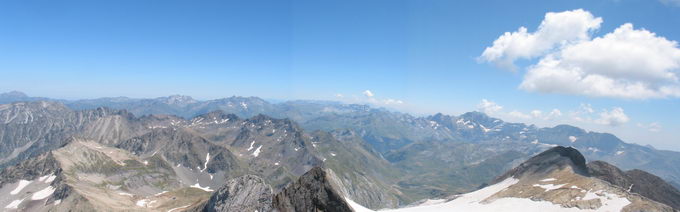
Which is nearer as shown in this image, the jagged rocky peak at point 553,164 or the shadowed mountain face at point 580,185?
the shadowed mountain face at point 580,185

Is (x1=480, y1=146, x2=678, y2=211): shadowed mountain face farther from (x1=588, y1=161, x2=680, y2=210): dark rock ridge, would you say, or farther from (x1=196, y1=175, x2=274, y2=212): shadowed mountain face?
(x1=196, y1=175, x2=274, y2=212): shadowed mountain face

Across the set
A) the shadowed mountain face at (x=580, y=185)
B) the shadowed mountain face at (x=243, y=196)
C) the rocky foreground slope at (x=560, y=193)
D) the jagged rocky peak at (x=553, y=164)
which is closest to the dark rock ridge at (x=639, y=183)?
the shadowed mountain face at (x=580, y=185)

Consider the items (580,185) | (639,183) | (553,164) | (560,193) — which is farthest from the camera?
(639,183)

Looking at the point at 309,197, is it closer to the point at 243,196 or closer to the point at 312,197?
the point at 312,197

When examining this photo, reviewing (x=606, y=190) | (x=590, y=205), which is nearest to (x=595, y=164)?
(x=606, y=190)

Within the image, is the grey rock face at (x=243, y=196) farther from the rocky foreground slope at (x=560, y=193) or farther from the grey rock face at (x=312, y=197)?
the rocky foreground slope at (x=560, y=193)

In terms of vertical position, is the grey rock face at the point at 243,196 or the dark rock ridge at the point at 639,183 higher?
the grey rock face at the point at 243,196

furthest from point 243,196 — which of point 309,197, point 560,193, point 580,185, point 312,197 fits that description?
point 580,185
